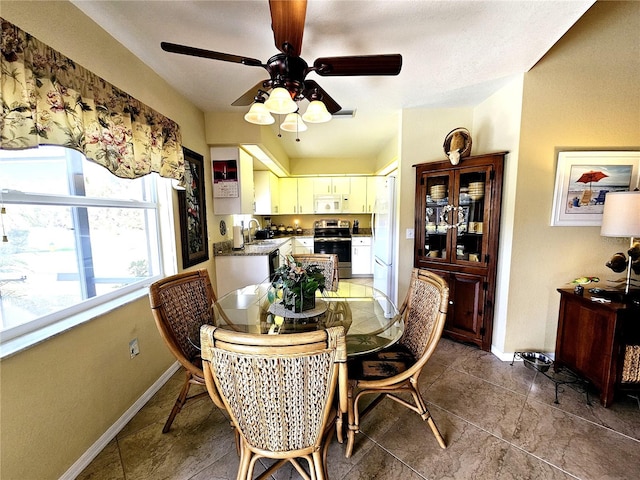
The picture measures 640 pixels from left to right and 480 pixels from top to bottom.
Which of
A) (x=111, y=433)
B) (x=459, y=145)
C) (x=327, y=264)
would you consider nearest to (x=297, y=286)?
(x=327, y=264)

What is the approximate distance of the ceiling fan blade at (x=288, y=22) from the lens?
3.59 feet

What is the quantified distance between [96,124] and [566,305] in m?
3.45

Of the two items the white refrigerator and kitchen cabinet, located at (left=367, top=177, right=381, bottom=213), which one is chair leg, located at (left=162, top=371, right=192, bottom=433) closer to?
the white refrigerator

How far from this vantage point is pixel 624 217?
1696 mm

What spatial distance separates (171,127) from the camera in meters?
2.07

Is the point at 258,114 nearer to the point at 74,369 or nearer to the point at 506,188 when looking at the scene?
the point at 74,369

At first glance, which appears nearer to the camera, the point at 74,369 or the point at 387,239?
the point at 74,369

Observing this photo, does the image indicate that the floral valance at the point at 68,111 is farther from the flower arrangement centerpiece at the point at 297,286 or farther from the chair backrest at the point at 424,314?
the chair backrest at the point at 424,314

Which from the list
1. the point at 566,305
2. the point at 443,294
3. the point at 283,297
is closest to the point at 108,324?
the point at 283,297

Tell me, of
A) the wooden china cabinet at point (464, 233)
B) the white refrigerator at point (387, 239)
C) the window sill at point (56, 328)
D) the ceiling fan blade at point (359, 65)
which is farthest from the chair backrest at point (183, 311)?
the wooden china cabinet at point (464, 233)

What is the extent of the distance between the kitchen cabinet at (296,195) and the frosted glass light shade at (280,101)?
12.7ft

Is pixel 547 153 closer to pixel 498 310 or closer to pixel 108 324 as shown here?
pixel 498 310

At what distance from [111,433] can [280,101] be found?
2.18 m

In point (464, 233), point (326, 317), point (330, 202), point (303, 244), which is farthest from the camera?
point (330, 202)
